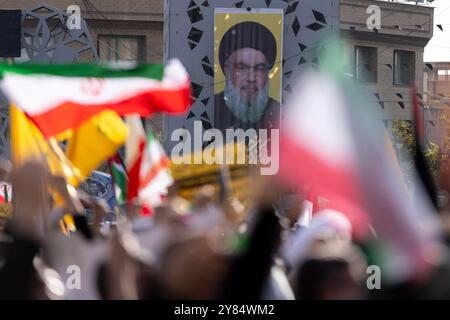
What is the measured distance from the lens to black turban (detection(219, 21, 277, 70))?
69.3ft

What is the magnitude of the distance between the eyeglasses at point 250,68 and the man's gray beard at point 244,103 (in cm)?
25

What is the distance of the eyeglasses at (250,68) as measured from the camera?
69.7 ft

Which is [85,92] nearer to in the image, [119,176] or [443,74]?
[119,176]

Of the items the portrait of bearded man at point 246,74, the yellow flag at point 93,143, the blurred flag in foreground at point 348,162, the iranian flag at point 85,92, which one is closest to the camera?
the blurred flag in foreground at point 348,162

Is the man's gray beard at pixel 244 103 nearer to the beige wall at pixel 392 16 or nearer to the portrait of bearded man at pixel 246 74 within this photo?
the portrait of bearded man at pixel 246 74

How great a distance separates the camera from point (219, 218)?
4.83m

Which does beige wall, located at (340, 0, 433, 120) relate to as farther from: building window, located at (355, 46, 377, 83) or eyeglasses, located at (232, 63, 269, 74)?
eyeglasses, located at (232, 63, 269, 74)

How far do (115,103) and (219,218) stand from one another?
2354mm

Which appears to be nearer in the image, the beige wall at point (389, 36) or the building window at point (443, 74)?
the beige wall at point (389, 36)

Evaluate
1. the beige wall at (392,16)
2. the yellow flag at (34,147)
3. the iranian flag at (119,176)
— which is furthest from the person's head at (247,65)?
the beige wall at (392,16)

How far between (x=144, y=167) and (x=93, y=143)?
0.46 m

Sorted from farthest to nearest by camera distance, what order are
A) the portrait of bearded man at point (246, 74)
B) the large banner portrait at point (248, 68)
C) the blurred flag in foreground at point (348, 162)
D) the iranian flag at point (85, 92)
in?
1. the portrait of bearded man at point (246, 74)
2. the large banner portrait at point (248, 68)
3. the iranian flag at point (85, 92)
4. the blurred flag in foreground at point (348, 162)
